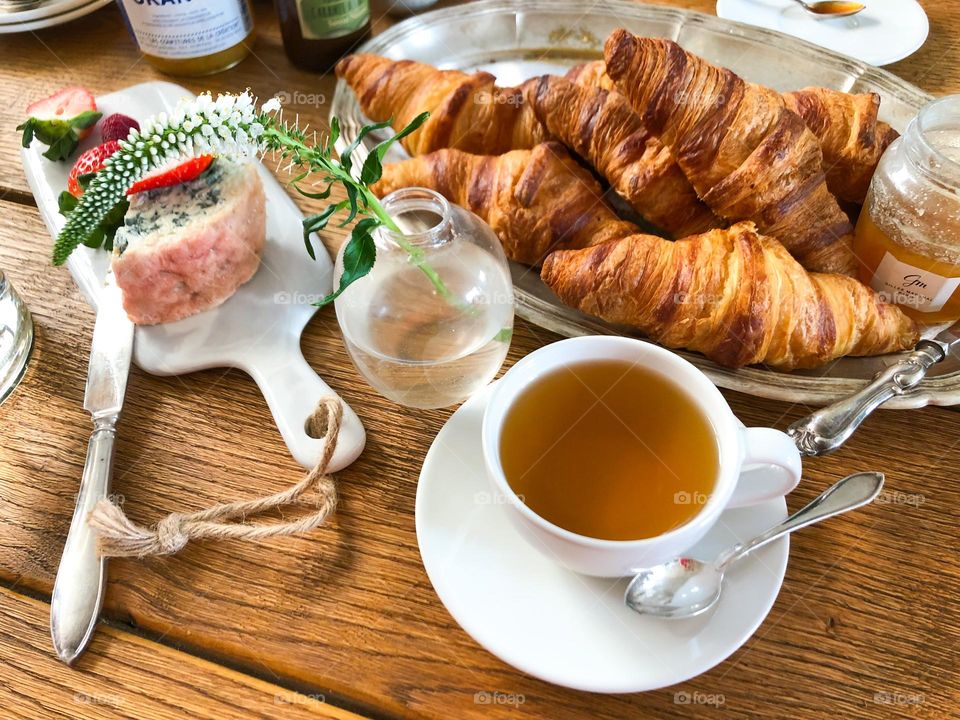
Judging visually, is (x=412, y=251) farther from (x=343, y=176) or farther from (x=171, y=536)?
(x=171, y=536)

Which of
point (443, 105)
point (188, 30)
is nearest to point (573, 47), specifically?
point (443, 105)

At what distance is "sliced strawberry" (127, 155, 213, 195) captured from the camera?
0.91 metres

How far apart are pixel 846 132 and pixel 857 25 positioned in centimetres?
48

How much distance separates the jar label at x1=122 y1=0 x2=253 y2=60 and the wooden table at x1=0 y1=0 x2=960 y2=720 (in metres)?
0.55

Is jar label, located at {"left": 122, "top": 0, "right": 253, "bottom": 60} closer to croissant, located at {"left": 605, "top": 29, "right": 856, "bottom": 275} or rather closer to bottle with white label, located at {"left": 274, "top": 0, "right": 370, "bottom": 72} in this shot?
bottle with white label, located at {"left": 274, "top": 0, "right": 370, "bottom": 72}

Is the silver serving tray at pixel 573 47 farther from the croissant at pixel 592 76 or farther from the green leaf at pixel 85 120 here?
the green leaf at pixel 85 120

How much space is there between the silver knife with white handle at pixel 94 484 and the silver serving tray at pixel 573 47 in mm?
420

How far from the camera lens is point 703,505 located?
1.99ft

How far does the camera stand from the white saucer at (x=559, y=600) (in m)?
0.60

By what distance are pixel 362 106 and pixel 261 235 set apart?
0.89 ft

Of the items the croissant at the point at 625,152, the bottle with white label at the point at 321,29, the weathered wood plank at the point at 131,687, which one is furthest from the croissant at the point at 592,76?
the weathered wood plank at the point at 131,687

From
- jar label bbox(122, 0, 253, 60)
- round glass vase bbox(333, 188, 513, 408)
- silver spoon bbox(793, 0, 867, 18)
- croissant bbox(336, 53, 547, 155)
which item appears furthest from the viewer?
silver spoon bbox(793, 0, 867, 18)

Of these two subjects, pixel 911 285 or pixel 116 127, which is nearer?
pixel 911 285

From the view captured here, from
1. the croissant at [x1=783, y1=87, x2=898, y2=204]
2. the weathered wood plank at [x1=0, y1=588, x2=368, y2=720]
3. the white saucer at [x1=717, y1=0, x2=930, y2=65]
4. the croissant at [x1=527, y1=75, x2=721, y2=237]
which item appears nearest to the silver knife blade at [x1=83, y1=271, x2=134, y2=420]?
the weathered wood plank at [x1=0, y1=588, x2=368, y2=720]
